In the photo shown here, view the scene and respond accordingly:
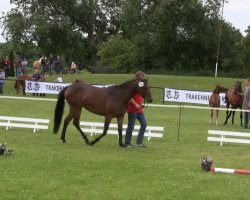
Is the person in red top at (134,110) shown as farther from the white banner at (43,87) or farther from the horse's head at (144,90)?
the white banner at (43,87)

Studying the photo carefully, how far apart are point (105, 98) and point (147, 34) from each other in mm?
36818

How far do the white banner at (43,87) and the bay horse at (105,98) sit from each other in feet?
56.7

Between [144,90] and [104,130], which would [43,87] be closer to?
[104,130]

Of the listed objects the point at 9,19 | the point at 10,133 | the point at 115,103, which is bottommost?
the point at 10,133

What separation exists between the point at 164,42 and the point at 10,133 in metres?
35.8

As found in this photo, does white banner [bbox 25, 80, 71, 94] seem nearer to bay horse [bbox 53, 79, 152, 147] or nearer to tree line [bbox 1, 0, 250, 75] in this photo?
bay horse [bbox 53, 79, 152, 147]

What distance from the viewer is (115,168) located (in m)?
10.5

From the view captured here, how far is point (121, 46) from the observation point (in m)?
56.7

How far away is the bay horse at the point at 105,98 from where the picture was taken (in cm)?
1352

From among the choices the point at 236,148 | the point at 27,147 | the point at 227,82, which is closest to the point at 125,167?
the point at 27,147

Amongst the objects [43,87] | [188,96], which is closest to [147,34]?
[43,87]

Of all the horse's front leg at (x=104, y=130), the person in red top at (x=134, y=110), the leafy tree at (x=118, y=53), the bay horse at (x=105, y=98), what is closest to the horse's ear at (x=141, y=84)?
the bay horse at (x=105, y=98)

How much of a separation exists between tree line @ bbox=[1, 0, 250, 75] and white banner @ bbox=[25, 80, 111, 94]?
1846cm

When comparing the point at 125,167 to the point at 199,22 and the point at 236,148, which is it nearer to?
the point at 236,148
